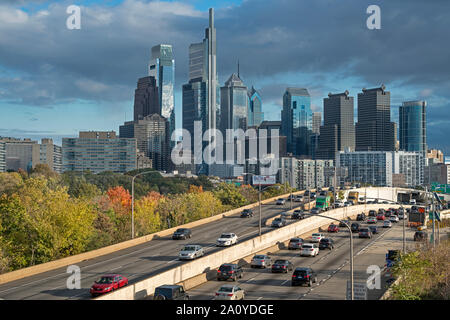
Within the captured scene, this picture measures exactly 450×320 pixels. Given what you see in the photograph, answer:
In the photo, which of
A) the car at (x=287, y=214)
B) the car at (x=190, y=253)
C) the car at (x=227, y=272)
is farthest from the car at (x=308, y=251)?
the car at (x=287, y=214)

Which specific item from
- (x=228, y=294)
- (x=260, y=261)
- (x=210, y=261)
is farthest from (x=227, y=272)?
(x=228, y=294)

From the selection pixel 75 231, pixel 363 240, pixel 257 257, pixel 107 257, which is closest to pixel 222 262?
pixel 257 257

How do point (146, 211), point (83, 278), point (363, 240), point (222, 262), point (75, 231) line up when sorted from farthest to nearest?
point (146, 211) < point (363, 240) < point (75, 231) < point (222, 262) < point (83, 278)

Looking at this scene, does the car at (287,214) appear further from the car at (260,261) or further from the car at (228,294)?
the car at (228,294)

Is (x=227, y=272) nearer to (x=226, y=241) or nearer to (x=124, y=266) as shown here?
(x=124, y=266)

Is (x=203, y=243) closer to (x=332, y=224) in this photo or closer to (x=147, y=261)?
(x=147, y=261)
